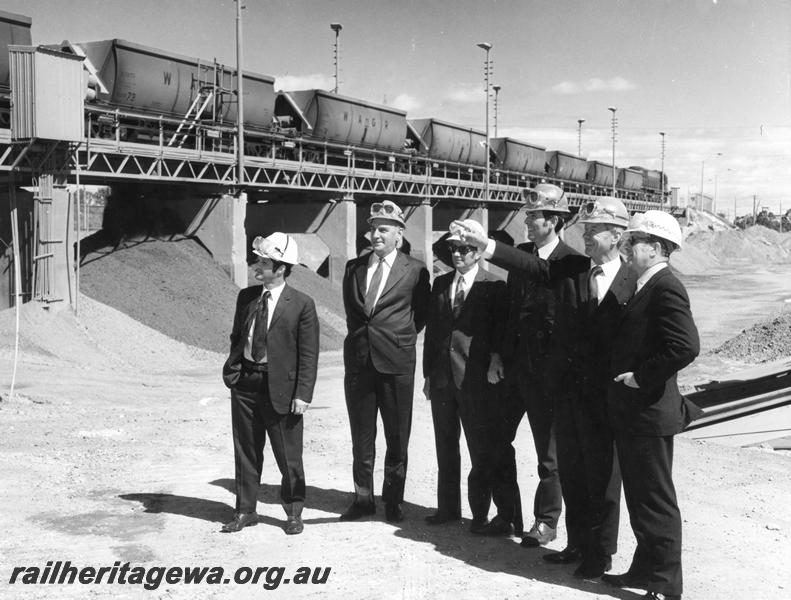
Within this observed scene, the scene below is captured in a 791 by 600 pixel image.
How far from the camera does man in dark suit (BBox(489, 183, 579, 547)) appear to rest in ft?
17.1

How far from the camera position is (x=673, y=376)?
4504 mm

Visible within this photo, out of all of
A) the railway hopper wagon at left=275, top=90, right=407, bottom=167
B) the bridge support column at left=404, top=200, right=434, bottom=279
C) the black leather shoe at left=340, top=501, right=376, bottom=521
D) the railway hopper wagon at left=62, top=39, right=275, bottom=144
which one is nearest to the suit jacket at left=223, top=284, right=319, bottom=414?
the black leather shoe at left=340, top=501, right=376, bottom=521

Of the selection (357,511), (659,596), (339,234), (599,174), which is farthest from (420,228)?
(659,596)

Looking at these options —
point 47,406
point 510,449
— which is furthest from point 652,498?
point 47,406

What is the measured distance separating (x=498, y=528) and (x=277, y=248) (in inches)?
93.5

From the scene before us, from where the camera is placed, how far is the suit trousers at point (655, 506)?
14.5 feet

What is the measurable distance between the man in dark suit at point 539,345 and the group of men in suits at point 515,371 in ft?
0.03

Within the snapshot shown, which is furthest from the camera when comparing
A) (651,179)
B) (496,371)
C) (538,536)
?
(651,179)

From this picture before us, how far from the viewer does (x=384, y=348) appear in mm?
5895

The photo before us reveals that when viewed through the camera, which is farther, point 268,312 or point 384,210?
point 384,210

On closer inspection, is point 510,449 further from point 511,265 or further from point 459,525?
point 511,265

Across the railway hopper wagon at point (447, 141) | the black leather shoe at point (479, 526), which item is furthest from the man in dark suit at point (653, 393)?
the railway hopper wagon at point (447, 141)

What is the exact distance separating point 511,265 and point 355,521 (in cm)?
219

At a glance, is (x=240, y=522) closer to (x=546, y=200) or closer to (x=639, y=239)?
(x=546, y=200)
